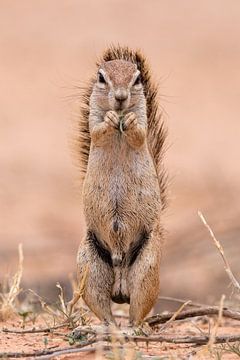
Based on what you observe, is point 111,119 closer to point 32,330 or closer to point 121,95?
point 121,95

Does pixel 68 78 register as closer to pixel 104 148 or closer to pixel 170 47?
pixel 170 47

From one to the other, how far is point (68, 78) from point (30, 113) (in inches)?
74.3

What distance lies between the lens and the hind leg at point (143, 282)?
9.14 meters

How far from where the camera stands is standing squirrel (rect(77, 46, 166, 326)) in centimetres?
924

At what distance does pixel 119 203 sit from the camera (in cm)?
944

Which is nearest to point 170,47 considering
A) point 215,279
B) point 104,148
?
point 215,279

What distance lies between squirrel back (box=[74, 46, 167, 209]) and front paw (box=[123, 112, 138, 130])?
2.44 feet

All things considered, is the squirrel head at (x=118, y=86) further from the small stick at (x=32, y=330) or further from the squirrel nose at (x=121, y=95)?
the small stick at (x=32, y=330)

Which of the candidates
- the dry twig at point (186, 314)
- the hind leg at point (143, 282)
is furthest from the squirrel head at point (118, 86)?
the dry twig at point (186, 314)

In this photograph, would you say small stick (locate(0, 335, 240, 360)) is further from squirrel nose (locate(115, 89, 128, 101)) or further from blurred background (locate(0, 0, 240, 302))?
blurred background (locate(0, 0, 240, 302))

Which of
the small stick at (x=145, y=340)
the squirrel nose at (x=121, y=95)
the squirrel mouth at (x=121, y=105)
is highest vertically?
the squirrel nose at (x=121, y=95)

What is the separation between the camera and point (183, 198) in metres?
17.6

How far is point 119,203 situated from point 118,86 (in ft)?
2.90

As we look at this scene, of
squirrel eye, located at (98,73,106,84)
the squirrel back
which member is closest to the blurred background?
the squirrel back
